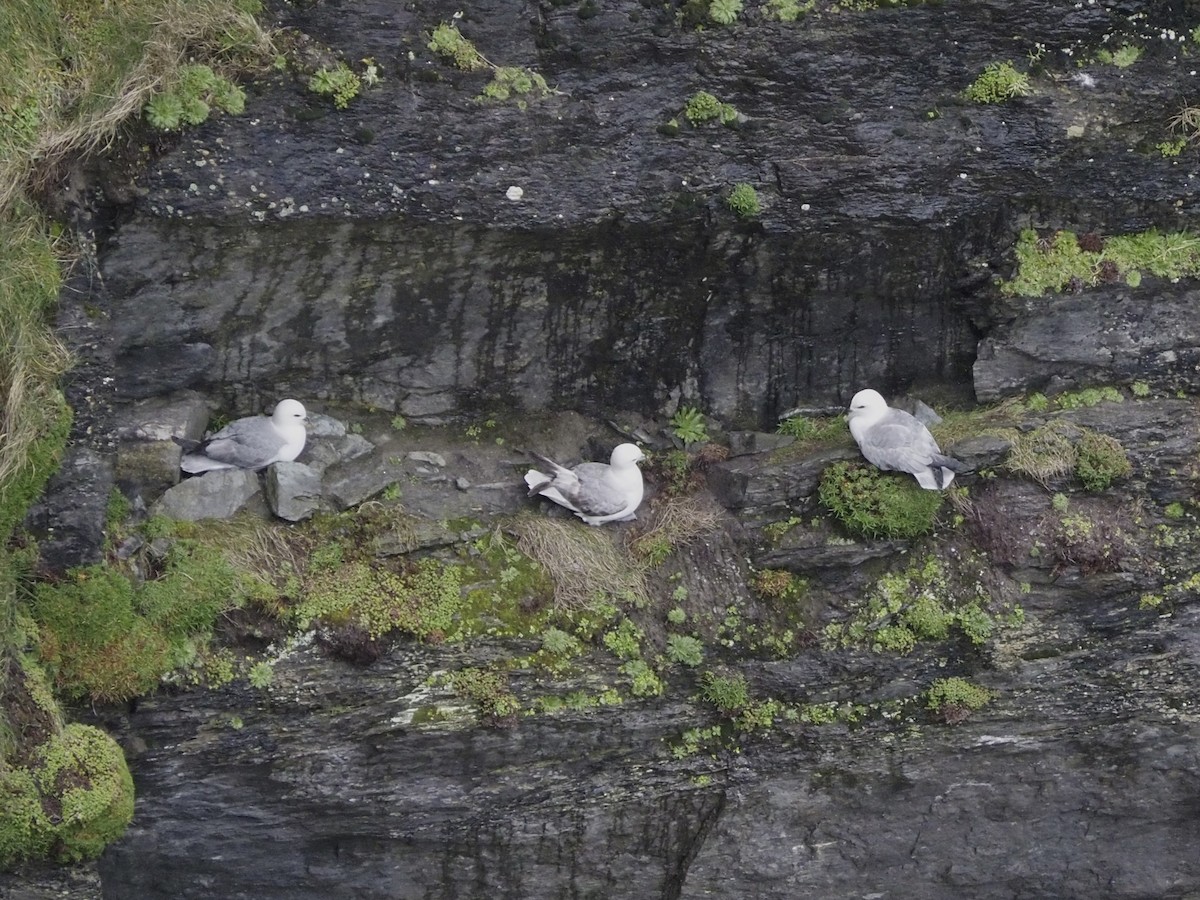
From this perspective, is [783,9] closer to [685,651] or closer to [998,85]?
[998,85]

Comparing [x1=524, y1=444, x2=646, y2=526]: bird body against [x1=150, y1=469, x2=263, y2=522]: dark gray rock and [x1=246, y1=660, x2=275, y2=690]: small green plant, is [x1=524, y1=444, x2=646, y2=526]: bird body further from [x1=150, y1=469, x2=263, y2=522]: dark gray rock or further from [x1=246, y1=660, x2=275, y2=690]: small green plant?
[x1=246, y1=660, x2=275, y2=690]: small green plant

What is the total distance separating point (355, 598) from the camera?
873 cm

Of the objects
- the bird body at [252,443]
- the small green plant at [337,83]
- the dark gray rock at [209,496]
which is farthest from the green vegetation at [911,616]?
the small green plant at [337,83]

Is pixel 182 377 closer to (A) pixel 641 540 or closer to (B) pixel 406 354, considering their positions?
(B) pixel 406 354

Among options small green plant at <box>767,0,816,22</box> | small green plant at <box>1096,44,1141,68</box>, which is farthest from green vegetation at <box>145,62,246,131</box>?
small green plant at <box>1096,44,1141,68</box>

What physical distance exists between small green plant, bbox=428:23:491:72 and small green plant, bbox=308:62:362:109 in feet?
2.23

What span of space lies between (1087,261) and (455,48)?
5.71 metres

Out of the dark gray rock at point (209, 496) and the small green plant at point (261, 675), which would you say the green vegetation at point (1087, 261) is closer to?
the dark gray rock at point (209, 496)

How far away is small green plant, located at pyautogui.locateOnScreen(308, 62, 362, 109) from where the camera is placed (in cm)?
869

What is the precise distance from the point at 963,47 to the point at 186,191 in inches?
249

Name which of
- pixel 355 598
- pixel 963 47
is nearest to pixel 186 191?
pixel 355 598

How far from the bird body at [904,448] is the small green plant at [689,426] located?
1.49 meters

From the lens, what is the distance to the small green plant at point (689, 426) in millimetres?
10367

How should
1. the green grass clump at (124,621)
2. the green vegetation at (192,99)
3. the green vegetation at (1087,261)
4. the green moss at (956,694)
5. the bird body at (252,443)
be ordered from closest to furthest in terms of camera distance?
A: the green grass clump at (124,621), the green vegetation at (192,99), the bird body at (252,443), the green moss at (956,694), the green vegetation at (1087,261)
